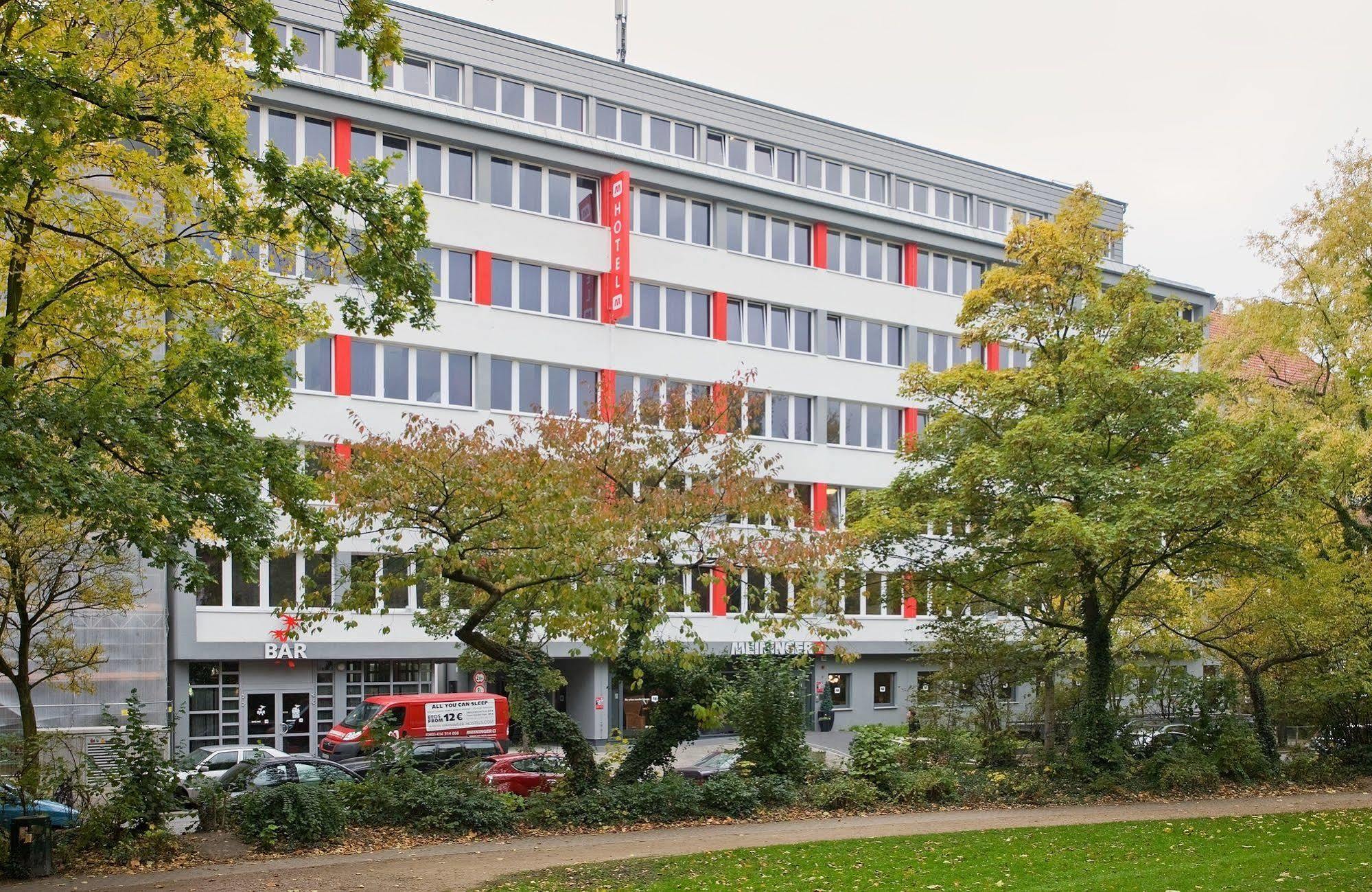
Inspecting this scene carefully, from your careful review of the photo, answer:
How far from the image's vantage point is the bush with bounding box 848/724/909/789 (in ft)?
77.4

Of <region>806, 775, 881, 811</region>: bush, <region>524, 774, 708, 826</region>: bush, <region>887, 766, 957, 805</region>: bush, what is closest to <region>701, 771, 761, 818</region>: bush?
<region>524, 774, 708, 826</region>: bush

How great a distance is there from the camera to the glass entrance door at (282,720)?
3716 centimetres

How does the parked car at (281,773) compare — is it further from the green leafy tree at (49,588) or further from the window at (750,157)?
the window at (750,157)

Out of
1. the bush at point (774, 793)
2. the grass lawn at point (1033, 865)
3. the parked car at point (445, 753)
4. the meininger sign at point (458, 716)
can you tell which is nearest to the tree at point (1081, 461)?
the bush at point (774, 793)

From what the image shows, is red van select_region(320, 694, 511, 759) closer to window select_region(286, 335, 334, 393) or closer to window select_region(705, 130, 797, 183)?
window select_region(286, 335, 334, 393)

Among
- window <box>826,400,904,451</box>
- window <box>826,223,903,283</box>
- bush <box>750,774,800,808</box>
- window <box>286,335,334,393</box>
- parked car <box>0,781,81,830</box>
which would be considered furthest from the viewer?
window <box>826,223,903,283</box>

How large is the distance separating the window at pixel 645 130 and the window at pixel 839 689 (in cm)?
1916

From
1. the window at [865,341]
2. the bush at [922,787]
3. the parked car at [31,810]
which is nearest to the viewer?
the parked car at [31,810]

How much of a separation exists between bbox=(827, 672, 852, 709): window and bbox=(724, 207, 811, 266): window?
1484 centimetres

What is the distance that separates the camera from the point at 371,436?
2017cm

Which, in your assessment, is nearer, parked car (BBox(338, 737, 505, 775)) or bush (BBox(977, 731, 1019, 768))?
parked car (BBox(338, 737, 505, 775))

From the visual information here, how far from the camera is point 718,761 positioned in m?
24.8

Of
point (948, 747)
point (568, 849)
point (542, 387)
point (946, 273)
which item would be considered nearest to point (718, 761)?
point (948, 747)

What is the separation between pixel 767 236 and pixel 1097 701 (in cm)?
2443
